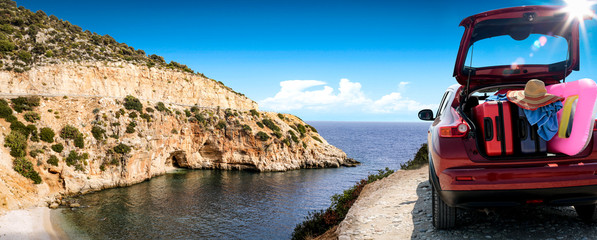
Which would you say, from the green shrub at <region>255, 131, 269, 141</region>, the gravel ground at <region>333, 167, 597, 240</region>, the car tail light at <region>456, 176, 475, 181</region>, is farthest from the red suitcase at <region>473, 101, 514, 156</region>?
the green shrub at <region>255, 131, 269, 141</region>

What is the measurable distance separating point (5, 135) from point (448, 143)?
3715cm

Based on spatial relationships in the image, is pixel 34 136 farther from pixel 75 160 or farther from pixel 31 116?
pixel 75 160

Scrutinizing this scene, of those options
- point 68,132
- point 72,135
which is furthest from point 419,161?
point 68,132

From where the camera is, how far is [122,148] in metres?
35.8

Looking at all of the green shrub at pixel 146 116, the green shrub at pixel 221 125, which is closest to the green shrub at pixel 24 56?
the green shrub at pixel 146 116

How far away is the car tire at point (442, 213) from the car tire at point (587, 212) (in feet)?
6.77

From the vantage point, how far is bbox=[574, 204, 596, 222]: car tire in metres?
4.95

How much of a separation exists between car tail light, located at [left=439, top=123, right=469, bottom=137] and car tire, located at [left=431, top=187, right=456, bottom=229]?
1471mm

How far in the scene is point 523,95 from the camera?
3992 millimetres

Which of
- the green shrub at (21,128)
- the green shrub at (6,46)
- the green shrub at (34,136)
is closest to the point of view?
the green shrub at (21,128)

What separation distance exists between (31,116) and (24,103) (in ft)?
7.23

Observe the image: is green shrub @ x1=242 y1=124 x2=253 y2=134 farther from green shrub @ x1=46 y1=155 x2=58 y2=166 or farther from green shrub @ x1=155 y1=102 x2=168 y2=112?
green shrub @ x1=46 y1=155 x2=58 y2=166

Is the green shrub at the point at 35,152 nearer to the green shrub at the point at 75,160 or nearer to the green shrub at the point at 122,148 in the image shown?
the green shrub at the point at 75,160

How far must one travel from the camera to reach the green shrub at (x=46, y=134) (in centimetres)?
3093
